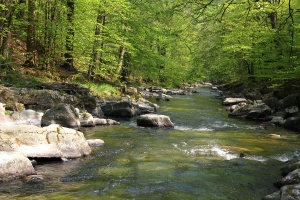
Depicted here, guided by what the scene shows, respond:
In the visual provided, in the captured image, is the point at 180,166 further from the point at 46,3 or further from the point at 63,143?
the point at 46,3

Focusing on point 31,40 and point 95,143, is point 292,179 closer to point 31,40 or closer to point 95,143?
point 95,143

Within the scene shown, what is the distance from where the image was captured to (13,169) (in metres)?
5.56

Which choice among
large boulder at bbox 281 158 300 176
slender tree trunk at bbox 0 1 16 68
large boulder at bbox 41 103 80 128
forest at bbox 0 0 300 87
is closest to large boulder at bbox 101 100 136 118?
forest at bbox 0 0 300 87

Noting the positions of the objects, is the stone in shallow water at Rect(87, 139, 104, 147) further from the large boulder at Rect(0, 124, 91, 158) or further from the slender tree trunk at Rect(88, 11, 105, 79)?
the slender tree trunk at Rect(88, 11, 105, 79)

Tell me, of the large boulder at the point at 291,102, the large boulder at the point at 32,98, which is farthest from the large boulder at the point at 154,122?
the large boulder at the point at 291,102

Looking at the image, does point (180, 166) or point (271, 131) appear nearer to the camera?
point (180, 166)

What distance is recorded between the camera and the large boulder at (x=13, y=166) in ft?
17.9

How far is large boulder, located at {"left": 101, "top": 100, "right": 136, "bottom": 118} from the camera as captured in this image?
48.4 feet

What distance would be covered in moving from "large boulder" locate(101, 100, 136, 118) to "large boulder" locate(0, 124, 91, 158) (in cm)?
702

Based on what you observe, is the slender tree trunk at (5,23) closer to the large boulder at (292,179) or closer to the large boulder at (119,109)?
the large boulder at (119,109)

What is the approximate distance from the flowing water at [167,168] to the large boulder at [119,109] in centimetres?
360

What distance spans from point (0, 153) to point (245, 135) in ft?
27.0

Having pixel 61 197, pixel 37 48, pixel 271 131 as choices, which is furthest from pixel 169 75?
pixel 61 197

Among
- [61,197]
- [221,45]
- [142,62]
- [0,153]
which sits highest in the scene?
[221,45]
